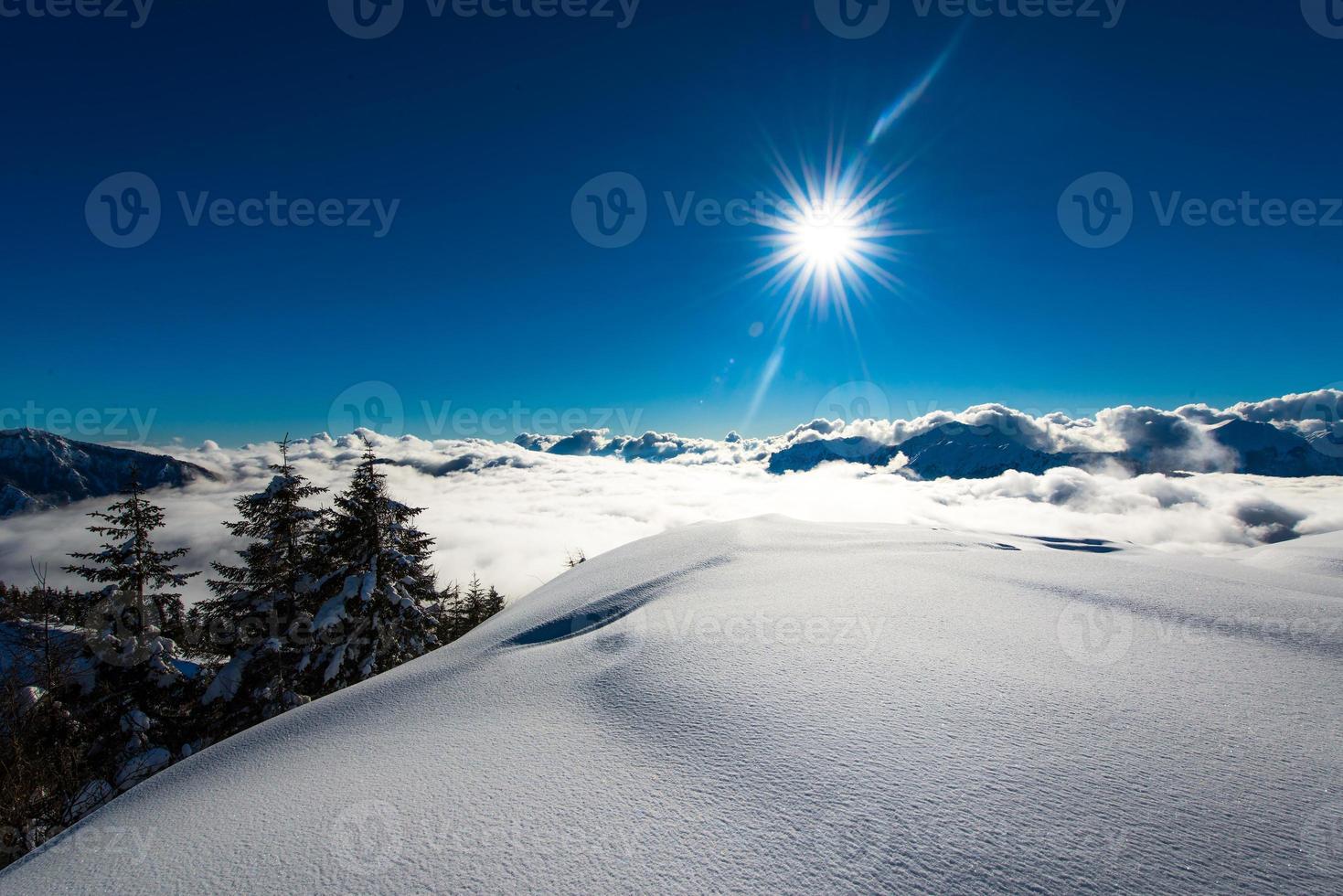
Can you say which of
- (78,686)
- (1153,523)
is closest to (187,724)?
(78,686)

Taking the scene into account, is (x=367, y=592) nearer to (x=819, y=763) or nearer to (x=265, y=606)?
(x=265, y=606)

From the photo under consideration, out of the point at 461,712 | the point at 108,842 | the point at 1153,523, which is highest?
the point at 461,712

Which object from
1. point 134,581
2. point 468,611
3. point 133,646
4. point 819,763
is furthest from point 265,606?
point 468,611

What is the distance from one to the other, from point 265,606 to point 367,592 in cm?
359

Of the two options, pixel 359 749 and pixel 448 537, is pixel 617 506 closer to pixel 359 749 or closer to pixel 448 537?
pixel 448 537

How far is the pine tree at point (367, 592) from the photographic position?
1323 centimetres

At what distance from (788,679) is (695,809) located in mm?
1193

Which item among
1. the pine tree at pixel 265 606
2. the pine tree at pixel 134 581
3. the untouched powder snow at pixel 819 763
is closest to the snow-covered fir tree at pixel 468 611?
the pine tree at pixel 265 606

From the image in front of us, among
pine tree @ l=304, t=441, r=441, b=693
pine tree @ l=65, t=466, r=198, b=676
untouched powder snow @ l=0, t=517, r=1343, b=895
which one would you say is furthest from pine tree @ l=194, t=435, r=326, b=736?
untouched powder snow @ l=0, t=517, r=1343, b=895

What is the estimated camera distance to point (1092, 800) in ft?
6.48

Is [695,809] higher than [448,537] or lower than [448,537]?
higher

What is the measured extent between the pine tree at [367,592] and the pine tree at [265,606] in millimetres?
738

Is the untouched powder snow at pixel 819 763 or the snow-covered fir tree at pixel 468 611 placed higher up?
the untouched powder snow at pixel 819 763

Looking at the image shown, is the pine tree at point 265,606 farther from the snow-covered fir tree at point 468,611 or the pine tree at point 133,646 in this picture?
the snow-covered fir tree at point 468,611
